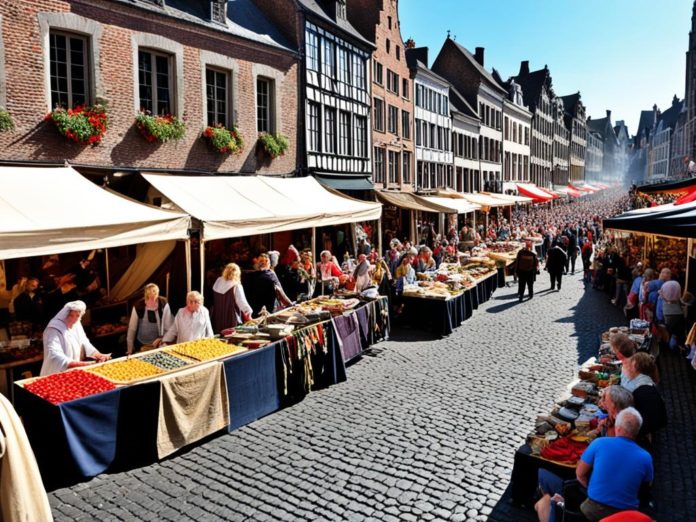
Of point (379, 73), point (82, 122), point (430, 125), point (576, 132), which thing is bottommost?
point (82, 122)

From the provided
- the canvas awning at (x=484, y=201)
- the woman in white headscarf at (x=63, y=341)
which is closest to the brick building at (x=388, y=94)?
the canvas awning at (x=484, y=201)

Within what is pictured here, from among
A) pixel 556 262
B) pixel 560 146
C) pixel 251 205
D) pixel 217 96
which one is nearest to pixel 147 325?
pixel 251 205

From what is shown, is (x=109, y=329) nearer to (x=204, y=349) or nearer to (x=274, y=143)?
(x=204, y=349)

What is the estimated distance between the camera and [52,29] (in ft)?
37.6

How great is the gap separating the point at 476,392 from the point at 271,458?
347 centimetres

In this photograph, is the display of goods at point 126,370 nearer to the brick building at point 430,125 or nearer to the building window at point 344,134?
the building window at point 344,134

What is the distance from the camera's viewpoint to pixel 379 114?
1041 inches

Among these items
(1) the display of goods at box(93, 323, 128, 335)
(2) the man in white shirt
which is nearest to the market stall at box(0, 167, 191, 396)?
(1) the display of goods at box(93, 323, 128, 335)

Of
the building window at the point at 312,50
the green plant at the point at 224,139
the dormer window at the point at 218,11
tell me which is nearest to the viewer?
the green plant at the point at 224,139

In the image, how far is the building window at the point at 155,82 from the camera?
1350 centimetres

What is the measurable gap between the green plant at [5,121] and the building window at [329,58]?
11930mm

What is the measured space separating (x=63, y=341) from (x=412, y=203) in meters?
15.8

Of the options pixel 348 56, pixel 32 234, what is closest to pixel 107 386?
pixel 32 234

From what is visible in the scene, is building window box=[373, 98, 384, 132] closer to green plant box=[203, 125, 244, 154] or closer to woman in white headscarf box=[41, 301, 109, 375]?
green plant box=[203, 125, 244, 154]
